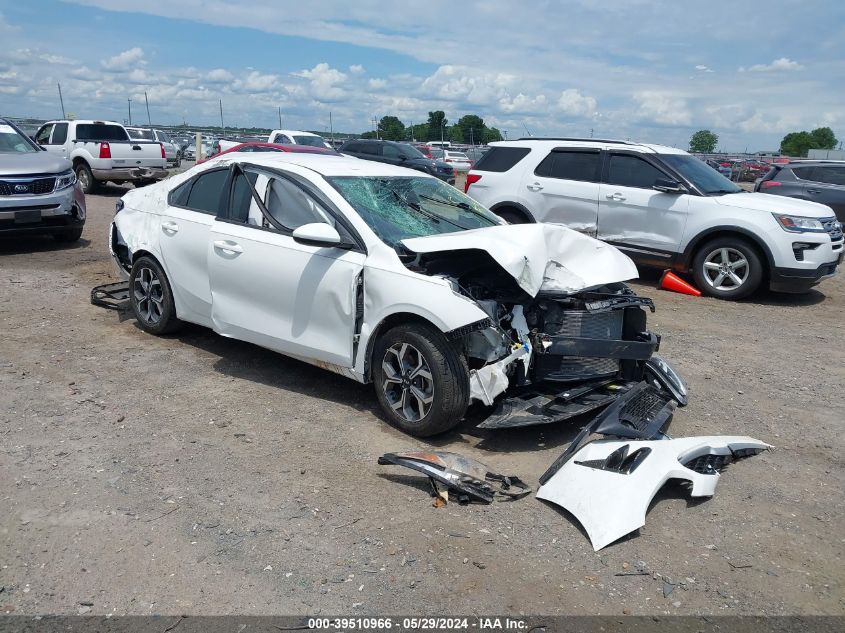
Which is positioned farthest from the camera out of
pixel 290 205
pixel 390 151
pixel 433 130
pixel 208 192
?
pixel 433 130

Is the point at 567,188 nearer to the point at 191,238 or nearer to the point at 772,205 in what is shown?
the point at 772,205

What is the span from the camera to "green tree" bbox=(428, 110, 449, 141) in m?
61.9

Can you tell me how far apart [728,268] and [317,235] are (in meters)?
6.42

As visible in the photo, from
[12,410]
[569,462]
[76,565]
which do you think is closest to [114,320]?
[12,410]

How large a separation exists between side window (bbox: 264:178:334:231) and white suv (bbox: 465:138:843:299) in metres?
5.60

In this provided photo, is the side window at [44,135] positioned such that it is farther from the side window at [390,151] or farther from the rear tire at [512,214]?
the rear tire at [512,214]

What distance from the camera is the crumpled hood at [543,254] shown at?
4449 mm

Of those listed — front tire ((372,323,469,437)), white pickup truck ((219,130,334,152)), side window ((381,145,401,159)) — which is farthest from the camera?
side window ((381,145,401,159))

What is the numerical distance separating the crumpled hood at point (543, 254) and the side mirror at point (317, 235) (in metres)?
0.47

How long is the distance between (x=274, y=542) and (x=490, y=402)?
5.13 feet

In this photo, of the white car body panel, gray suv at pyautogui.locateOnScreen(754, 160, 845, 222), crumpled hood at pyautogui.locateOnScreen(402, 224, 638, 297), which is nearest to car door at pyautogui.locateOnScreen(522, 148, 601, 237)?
crumpled hood at pyautogui.locateOnScreen(402, 224, 638, 297)

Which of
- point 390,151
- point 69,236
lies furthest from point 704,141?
point 69,236

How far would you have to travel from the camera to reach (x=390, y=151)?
25234 mm

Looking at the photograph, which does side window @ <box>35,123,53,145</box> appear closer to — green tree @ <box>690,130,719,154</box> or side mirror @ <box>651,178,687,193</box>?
side mirror @ <box>651,178,687,193</box>
